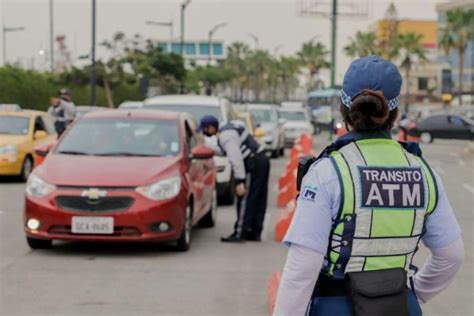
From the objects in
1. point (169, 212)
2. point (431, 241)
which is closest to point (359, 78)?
point (431, 241)

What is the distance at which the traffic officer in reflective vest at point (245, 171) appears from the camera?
10602 mm

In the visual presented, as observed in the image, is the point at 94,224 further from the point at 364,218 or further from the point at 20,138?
the point at 20,138

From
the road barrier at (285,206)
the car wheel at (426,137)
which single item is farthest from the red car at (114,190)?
the car wheel at (426,137)

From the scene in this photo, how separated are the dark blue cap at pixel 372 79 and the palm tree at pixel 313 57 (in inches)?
4185

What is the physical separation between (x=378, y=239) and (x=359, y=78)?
557 millimetres

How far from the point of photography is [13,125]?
62.9 ft

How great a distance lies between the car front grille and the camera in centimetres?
942

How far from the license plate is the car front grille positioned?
0.09 meters

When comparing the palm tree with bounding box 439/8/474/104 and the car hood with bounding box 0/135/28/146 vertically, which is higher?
the palm tree with bounding box 439/8/474/104

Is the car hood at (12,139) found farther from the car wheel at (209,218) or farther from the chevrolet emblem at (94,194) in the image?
the chevrolet emblem at (94,194)

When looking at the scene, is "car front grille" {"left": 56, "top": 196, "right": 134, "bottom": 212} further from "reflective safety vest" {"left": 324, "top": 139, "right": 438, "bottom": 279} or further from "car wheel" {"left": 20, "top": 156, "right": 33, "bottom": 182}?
"car wheel" {"left": 20, "top": 156, "right": 33, "bottom": 182}

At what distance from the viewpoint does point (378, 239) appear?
314 centimetres

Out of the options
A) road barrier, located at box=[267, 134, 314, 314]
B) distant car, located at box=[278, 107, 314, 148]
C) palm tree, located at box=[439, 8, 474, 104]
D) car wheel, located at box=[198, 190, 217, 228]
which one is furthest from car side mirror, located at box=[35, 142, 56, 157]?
palm tree, located at box=[439, 8, 474, 104]

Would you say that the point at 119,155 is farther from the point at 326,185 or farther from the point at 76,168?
the point at 326,185
